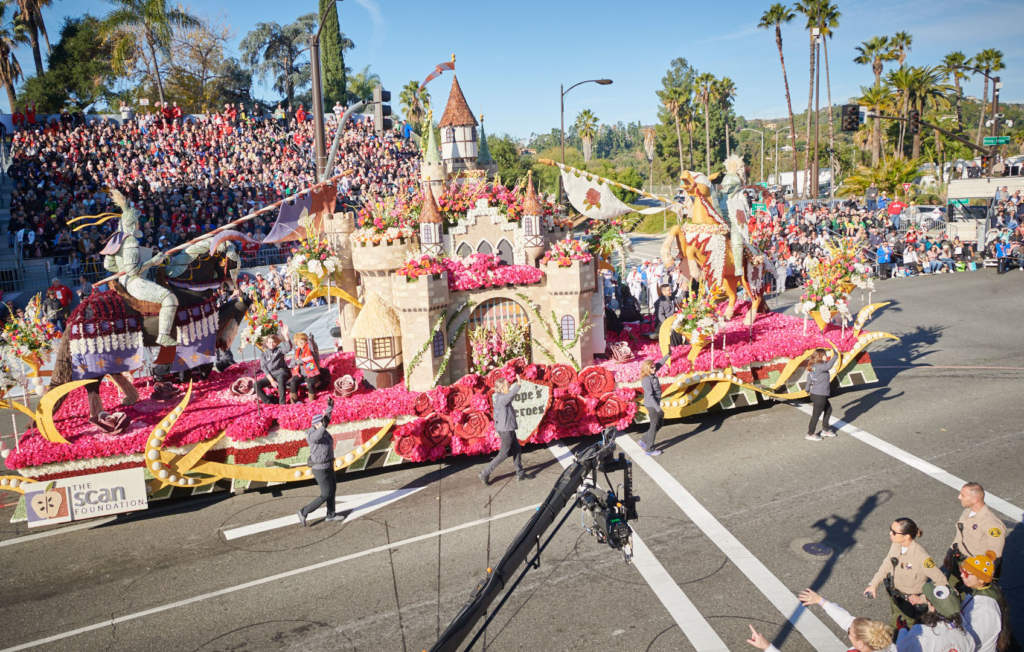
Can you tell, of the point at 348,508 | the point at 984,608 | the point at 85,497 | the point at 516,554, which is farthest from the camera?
the point at 348,508

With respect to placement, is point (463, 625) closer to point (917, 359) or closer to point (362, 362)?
point (362, 362)

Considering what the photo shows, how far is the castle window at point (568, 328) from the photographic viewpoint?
541 inches

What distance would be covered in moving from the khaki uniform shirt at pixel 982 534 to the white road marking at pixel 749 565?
1.61 metres

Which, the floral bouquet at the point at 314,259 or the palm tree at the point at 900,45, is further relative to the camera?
the palm tree at the point at 900,45

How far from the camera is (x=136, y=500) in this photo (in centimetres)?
1091

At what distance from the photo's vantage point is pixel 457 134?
70.8ft

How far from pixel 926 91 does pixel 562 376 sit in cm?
5099

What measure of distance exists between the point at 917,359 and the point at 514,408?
11.2m

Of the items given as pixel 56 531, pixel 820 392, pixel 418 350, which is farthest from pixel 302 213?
pixel 820 392

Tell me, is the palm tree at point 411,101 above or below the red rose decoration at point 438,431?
above

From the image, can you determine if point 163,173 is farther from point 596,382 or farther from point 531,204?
point 596,382

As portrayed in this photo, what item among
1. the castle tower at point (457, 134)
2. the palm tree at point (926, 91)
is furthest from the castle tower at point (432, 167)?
the palm tree at point (926, 91)

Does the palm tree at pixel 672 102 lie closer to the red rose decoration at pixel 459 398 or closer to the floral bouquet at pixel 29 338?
the red rose decoration at pixel 459 398

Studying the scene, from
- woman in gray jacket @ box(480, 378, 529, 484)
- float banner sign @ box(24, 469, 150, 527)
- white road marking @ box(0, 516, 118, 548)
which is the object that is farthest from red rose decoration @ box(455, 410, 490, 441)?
white road marking @ box(0, 516, 118, 548)
